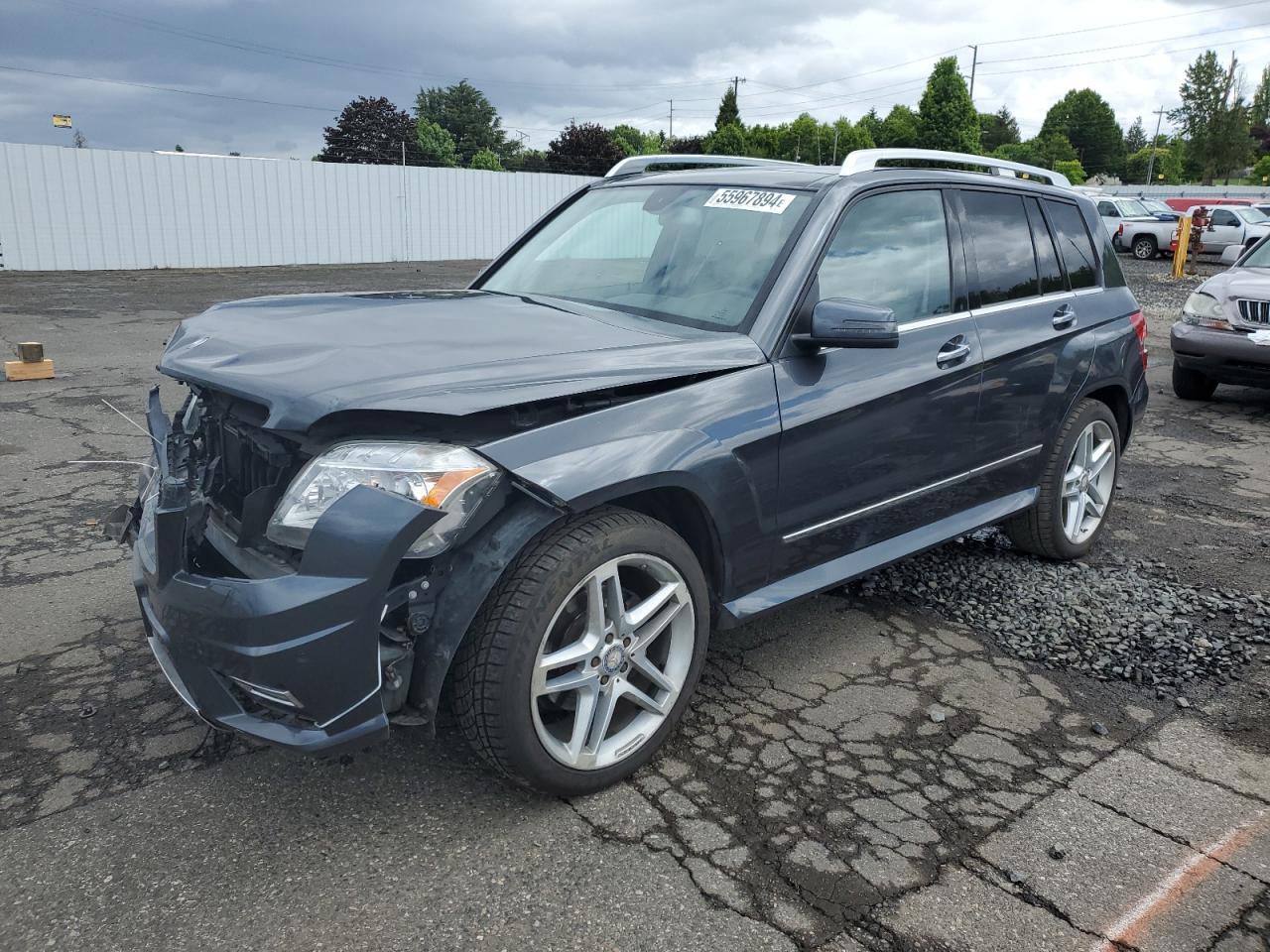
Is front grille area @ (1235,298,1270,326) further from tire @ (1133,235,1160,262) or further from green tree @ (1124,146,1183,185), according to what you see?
green tree @ (1124,146,1183,185)

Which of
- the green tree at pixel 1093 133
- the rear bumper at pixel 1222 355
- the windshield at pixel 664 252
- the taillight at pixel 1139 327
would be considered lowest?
the rear bumper at pixel 1222 355

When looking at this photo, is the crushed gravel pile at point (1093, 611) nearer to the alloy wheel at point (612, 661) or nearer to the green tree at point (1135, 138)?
the alloy wheel at point (612, 661)

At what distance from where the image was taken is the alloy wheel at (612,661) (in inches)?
105

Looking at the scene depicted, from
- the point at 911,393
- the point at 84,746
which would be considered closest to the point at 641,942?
the point at 84,746

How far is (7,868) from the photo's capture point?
2.47 metres

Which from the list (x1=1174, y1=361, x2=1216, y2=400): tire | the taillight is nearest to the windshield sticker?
the taillight

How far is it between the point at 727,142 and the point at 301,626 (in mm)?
64241

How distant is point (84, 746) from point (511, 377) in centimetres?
183

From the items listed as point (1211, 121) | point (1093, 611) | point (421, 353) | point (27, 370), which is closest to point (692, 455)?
point (421, 353)

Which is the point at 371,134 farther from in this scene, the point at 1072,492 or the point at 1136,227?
the point at 1072,492

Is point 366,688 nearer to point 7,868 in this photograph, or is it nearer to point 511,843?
point 511,843

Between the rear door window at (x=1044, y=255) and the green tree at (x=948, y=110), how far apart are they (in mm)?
53022

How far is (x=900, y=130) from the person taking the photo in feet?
228

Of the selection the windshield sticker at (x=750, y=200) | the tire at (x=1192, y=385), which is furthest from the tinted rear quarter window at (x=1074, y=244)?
the tire at (x=1192, y=385)
